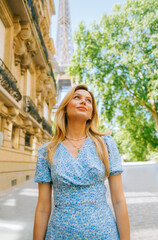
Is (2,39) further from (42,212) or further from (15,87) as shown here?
(42,212)

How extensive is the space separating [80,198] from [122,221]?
1.09ft

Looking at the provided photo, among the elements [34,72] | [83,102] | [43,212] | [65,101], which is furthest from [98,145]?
[34,72]

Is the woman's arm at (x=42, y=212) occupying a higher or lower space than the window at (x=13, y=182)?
higher

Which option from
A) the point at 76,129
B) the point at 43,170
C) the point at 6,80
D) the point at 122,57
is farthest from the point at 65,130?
the point at 122,57

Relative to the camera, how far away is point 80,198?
1256mm

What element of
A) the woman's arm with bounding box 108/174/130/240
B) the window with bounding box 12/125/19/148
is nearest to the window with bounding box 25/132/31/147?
the window with bounding box 12/125/19/148

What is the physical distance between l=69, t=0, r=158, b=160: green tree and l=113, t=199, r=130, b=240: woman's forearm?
1422cm

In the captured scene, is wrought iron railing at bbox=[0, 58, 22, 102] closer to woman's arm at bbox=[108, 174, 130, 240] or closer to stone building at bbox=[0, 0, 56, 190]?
stone building at bbox=[0, 0, 56, 190]

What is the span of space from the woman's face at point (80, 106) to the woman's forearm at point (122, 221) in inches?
26.2

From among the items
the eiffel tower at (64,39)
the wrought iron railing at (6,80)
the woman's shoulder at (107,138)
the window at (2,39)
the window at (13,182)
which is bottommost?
the window at (13,182)

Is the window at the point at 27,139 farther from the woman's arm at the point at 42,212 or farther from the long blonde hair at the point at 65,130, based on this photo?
the woman's arm at the point at 42,212

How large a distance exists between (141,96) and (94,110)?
1474 cm

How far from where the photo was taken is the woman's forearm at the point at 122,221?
1.28m

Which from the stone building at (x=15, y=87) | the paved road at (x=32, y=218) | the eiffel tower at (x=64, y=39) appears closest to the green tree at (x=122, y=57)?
the stone building at (x=15, y=87)
